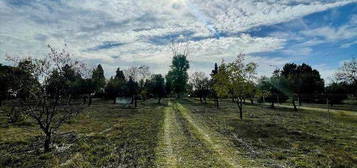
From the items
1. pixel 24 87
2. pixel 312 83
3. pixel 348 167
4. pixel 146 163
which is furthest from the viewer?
pixel 312 83

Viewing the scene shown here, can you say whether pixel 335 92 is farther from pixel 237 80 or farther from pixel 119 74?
pixel 119 74

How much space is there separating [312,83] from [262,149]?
259 feet

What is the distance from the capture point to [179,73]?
105938mm

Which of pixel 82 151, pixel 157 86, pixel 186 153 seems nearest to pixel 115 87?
pixel 157 86

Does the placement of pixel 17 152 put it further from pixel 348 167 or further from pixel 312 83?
pixel 312 83

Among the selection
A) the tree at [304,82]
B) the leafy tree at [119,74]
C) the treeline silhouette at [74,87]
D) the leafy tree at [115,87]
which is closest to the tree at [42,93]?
the treeline silhouette at [74,87]

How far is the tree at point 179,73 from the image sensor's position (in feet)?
346

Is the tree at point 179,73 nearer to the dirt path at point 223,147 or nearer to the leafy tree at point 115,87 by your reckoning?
the leafy tree at point 115,87

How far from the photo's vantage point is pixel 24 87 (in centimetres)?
1430

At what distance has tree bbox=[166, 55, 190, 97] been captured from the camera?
346 ft

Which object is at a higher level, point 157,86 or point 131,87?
point 157,86

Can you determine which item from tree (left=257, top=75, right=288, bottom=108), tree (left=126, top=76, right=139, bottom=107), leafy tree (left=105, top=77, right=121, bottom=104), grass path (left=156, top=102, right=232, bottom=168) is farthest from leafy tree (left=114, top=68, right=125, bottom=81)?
grass path (left=156, top=102, right=232, bottom=168)

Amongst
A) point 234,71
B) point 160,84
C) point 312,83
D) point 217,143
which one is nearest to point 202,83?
point 160,84

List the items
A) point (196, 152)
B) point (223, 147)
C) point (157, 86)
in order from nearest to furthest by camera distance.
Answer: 1. point (196, 152)
2. point (223, 147)
3. point (157, 86)
